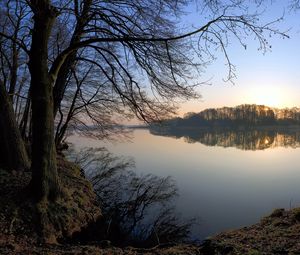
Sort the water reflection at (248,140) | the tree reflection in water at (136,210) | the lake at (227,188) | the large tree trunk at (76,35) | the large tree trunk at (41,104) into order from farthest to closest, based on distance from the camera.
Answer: the water reflection at (248,140) → the lake at (227,188) → the large tree trunk at (76,35) → the tree reflection in water at (136,210) → the large tree trunk at (41,104)

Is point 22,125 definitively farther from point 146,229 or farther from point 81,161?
point 146,229

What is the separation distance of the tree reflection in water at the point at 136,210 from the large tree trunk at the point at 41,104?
1.81m

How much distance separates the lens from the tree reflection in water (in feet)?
31.2

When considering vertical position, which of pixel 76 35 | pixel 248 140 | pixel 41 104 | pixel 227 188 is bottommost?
pixel 227 188

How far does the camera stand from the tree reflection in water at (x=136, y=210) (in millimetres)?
9508

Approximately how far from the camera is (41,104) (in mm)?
8258

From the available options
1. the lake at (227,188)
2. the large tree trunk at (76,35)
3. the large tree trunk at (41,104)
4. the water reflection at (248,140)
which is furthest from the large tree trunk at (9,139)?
the water reflection at (248,140)

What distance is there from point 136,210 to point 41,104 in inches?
209

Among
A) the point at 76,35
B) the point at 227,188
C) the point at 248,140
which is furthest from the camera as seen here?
the point at 248,140

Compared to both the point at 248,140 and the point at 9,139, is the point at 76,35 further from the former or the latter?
the point at 248,140

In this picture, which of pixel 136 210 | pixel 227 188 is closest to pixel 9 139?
pixel 136 210

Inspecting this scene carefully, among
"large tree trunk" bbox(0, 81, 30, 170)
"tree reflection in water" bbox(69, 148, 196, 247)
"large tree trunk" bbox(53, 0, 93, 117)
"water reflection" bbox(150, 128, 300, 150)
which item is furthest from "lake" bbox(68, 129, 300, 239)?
"large tree trunk" bbox(53, 0, 93, 117)

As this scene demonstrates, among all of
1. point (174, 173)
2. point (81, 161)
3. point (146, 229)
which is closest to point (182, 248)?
point (146, 229)

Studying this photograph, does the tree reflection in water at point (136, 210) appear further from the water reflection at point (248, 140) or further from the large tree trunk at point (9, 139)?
the water reflection at point (248, 140)
